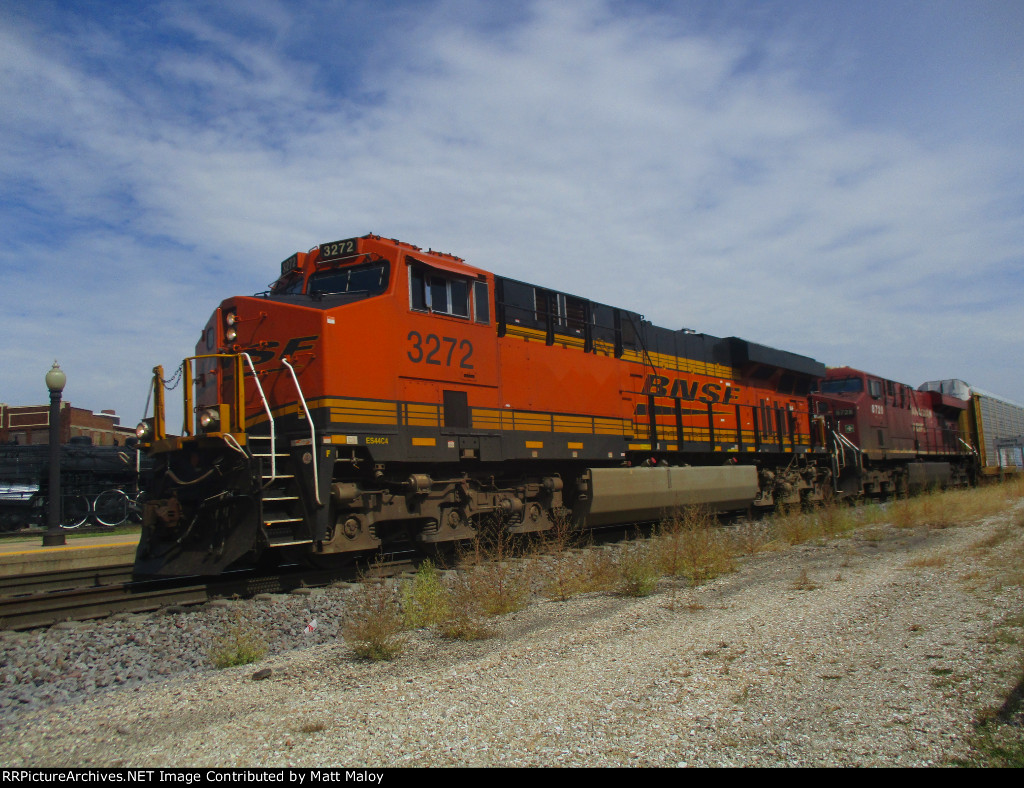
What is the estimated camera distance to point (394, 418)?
8.28 m

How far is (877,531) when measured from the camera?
1145cm

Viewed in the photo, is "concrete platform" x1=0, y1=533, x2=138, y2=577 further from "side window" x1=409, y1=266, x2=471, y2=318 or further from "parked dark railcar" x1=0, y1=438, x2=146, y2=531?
"parked dark railcar" x1=0, y1=438, x2=146, y2=531

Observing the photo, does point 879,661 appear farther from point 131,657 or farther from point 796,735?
point 131,657

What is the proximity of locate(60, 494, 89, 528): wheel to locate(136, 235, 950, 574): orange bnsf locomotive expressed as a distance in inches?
522

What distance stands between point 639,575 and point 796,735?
3.77m

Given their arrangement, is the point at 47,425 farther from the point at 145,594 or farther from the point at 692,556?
the point at 692,556

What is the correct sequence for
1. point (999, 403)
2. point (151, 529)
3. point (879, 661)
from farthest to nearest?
point (999, 403)
point (151, 529)
point (879, 661)

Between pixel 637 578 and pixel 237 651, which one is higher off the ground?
pixel 637 578

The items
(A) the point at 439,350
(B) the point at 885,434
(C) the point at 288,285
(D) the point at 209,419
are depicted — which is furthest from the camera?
(B) the point at 885,434

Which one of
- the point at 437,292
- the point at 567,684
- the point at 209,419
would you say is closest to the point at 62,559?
the point at 209,419

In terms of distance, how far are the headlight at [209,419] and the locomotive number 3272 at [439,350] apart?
224cm

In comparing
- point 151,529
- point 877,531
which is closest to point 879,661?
point 151,529

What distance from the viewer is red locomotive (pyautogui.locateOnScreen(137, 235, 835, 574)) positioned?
7.51 m

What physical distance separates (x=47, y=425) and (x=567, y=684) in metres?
35.7
